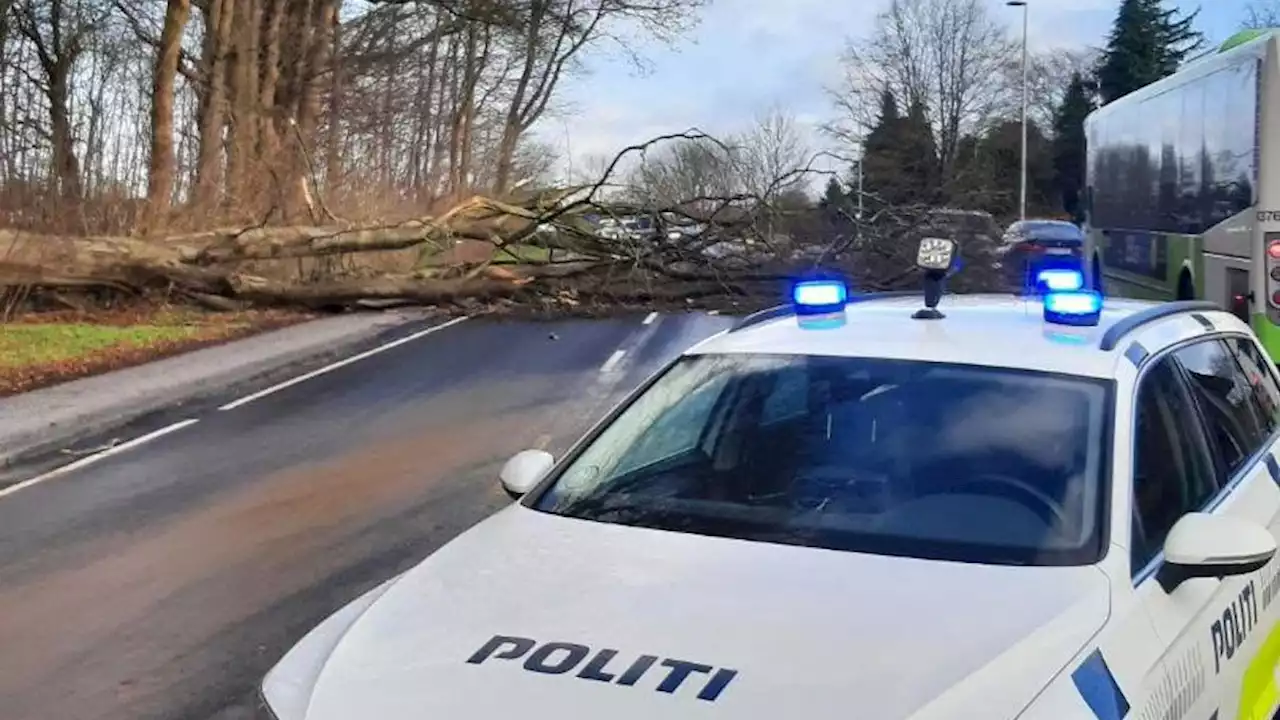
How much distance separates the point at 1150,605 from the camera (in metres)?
3.39

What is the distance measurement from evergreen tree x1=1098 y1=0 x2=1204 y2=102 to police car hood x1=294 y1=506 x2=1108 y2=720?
69.5m

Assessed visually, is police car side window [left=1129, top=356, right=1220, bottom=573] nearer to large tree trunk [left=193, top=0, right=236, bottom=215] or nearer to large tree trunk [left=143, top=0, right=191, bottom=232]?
large tree trunk [left=143, top=0, right=191, bottom=232]

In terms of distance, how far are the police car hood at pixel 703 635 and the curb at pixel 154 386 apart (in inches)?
358

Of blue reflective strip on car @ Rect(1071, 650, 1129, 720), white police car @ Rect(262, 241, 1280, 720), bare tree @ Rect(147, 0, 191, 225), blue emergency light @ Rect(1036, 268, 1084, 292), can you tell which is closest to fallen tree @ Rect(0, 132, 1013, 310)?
bare tree @ Rect(147, 0, 191, 225)

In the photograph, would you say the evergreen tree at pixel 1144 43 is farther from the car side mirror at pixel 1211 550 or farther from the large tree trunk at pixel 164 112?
the car side mirror at pixel 1211 550

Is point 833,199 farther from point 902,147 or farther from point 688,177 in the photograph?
point 902,147

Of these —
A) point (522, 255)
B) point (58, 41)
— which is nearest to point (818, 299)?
point (522, 255)

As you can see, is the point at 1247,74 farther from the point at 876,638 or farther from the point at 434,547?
the point at 876,638

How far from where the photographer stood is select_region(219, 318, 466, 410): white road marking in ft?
49.1

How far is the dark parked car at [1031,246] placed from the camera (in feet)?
80.1

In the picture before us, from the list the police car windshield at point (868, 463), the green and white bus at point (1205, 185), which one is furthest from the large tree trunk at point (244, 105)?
the police car windshield at point (868, 463)

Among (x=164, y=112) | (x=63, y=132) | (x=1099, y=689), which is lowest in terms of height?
(x=1099, y=689)

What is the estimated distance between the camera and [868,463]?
12.9ft

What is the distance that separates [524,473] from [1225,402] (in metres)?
2.30
